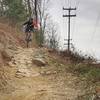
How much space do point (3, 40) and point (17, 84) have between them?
5.77 m

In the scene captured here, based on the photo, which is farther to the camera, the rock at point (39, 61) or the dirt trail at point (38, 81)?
the rock at point (39, 61)

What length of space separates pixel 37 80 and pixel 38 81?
152 millimetres

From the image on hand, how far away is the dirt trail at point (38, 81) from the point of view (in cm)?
1392

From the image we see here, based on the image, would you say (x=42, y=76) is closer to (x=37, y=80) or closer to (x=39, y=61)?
(x=37, y=80)

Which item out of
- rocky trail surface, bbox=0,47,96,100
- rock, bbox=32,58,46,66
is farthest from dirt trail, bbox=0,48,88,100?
rock, bbox=32,58,46,66

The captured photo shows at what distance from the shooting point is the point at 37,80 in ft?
54.8

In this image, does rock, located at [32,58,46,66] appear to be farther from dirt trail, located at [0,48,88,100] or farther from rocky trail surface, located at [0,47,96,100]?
dirt trail, located at [0,48,88,100]

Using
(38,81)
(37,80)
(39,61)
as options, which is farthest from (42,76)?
(39,61)

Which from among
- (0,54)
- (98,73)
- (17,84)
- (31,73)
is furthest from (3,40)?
(98,73)

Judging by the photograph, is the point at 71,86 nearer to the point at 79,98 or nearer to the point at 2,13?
the point at 79,98

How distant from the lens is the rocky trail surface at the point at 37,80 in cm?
1397

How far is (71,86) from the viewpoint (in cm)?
1537

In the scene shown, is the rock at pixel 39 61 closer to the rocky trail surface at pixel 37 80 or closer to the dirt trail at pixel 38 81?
the rocky trail surface at pixel 37 80

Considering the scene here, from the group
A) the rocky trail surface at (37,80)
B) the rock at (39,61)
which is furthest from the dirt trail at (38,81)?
the rock at (39,61)
